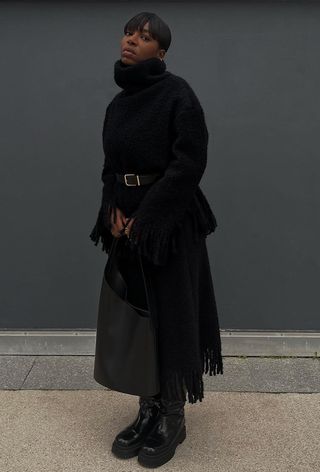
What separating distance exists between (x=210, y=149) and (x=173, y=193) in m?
1.24

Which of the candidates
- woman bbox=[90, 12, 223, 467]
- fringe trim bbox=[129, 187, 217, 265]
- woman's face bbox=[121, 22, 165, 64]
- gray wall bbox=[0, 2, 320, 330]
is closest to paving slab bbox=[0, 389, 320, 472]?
woman bbox=[90, 12, 223, 467]

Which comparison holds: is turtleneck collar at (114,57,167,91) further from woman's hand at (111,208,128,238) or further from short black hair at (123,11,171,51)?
woman's hand at (111,208,128,238)

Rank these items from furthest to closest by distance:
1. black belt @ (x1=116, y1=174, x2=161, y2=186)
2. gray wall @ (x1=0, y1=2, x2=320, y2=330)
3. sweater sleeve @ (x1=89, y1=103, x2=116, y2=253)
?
gray wall @ (x1=0, y1=2, x2=320, y2=330), sweater sleeve @ (x1=89, y1=103, x2=116, y2=253), black belt @ (x1=116, y1=174, x2=161, y2=186)

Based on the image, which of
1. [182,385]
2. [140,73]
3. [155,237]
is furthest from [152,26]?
[182,385]

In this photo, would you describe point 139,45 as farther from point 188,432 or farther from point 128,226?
point 188,432

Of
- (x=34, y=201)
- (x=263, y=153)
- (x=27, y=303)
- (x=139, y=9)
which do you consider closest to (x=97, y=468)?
(x=27, y=303)

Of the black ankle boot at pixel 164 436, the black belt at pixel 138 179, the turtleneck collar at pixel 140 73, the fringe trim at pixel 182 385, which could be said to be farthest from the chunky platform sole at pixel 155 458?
the turtleneck collar at pixel 140 73

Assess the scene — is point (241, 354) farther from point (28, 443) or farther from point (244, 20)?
point (244, 20)

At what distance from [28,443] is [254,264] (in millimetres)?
1644

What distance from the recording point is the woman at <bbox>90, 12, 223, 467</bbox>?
2197 mm

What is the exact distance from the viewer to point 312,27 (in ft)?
10.7

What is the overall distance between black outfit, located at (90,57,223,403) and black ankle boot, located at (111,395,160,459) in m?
0.24

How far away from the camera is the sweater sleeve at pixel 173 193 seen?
7.12 feet

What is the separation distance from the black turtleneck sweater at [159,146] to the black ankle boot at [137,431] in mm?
736
